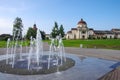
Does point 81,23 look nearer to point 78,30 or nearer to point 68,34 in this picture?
point 78,30

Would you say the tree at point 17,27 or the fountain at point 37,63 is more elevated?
the tree at point 17,27

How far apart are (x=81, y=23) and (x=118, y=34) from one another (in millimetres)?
37117

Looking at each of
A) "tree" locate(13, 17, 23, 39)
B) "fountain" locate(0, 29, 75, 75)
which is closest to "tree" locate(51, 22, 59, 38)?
"tree" locate(13, 17, 23, 39)

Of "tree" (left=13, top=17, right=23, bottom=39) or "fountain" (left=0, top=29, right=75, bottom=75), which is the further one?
"tree" (left=13, top=17, right=23, bottom=39)

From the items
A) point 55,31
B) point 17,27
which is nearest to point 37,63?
point 55,31

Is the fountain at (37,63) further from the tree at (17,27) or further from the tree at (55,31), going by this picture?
the tree at (17,27)

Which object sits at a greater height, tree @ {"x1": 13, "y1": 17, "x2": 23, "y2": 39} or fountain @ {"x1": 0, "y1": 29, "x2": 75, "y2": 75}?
tree @ {"x1": 13, "y1": 17, "x2": 23, "y2": 39}

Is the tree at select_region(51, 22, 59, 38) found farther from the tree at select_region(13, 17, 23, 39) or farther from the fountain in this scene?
the fountain

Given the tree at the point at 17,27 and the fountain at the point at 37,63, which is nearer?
the fountain at the point at 37,63

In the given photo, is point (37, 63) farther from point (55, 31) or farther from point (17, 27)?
point (17, 27)

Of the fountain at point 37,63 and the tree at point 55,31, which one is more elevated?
the tree at point 55,31

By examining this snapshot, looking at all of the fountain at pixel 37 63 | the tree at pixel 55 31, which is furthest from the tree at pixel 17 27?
the fountain at pixel 37 63

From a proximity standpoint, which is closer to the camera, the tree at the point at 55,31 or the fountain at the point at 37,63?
the fountain at the point at 37,63

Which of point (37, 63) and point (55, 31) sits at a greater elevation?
point (55, 31)
